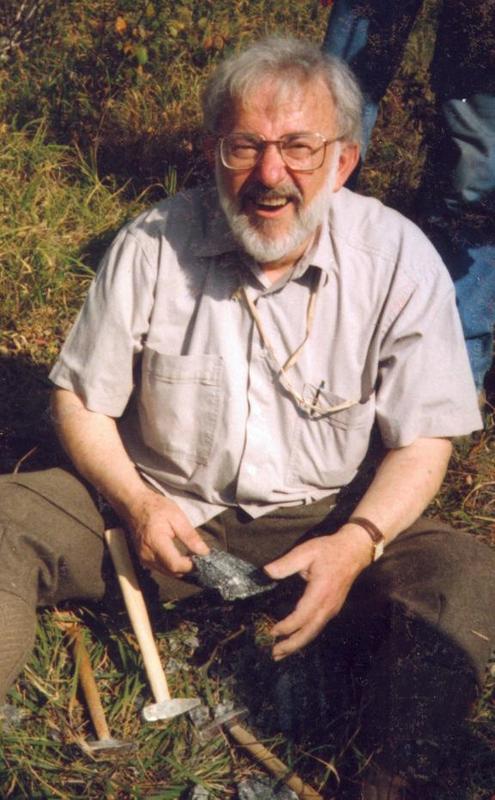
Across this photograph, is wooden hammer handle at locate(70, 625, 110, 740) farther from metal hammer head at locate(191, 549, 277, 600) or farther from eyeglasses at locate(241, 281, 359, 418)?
eyeglasses at locate(241, 281, 359, 418)

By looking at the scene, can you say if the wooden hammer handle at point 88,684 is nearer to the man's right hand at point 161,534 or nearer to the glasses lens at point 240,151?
the man's right hand at point 161,534

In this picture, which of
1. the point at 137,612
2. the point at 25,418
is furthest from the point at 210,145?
the point at 25,418

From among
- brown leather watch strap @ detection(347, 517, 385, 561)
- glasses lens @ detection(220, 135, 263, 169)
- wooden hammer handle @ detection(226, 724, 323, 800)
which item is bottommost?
wooden hammer handle @ detection(226, 724, 323, 800)

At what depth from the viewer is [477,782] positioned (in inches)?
119

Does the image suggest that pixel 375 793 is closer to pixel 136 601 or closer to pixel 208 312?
pixel 136 601

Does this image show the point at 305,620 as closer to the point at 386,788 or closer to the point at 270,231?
the point at 386,788

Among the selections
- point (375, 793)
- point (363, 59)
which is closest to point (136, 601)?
point (375, 793)

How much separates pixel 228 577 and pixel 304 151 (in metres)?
1.35

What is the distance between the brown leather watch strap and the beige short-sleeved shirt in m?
0.26

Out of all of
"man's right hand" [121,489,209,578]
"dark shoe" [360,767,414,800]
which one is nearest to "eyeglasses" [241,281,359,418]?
"man's right hand" [121,489,209,578]

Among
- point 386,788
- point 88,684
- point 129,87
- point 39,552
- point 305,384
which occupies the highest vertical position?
point 129,87

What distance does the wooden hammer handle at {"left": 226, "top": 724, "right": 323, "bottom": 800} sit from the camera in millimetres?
2938

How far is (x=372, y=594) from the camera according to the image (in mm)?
3146

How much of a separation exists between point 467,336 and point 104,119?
2600 millimetres
